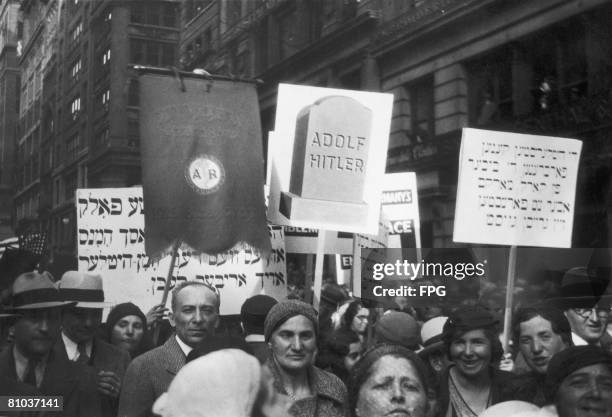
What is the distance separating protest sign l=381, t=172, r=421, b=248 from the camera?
714cm

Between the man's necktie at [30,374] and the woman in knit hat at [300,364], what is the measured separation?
3.40 ft

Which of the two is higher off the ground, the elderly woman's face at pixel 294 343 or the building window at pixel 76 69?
the building window at pixel 76 69

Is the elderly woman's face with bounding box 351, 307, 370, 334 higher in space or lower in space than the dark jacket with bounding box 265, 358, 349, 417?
higher

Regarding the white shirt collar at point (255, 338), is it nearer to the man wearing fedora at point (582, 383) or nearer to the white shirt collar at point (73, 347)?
the white shirt collar at point (73, 347)

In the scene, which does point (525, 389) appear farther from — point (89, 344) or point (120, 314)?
→ point (120, 314)

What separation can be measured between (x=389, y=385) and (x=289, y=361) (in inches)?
33.1

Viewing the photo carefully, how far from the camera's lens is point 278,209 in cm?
550

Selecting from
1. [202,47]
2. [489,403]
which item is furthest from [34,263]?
[202,47]

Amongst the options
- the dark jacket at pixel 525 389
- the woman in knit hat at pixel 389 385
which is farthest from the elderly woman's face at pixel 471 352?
the woman in knit hat at pixel 389 385

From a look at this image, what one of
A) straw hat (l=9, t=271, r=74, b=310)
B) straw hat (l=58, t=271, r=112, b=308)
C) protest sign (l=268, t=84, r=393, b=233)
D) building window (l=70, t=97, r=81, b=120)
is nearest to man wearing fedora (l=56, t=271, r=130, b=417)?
straw hat (l=58, t=271, r=112, b=308)

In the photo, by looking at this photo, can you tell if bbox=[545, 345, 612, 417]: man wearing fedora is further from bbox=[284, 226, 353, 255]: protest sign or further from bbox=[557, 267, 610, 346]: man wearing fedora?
bbox=[284, 226, 353, 255]: protest sign

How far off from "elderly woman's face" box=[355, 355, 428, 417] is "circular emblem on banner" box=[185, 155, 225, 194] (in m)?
2.85

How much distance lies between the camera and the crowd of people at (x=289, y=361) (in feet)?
7.00

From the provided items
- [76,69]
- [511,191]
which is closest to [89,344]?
[511,191]
